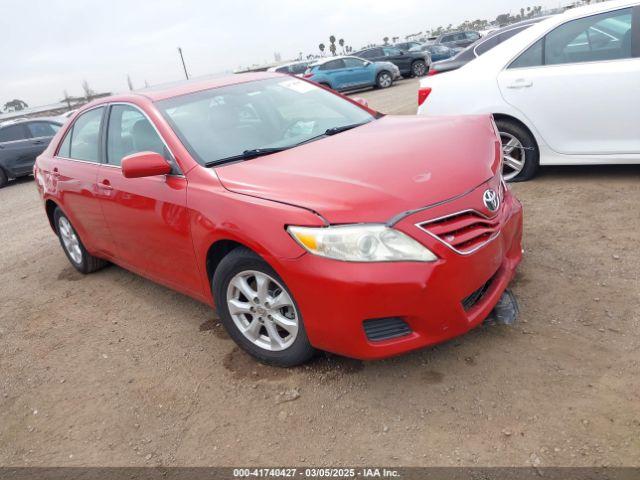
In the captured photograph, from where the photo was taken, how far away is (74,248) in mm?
4996

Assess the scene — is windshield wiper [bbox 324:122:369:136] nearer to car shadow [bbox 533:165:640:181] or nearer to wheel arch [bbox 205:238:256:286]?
wheel arch [bbox 205:238:256:286]

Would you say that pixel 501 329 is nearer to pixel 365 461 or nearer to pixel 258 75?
pixel 365 461

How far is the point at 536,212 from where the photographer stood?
181 inches

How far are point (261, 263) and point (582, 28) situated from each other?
383 cm

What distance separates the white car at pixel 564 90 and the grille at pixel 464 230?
105 inches

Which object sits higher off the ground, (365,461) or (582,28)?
(582,28)

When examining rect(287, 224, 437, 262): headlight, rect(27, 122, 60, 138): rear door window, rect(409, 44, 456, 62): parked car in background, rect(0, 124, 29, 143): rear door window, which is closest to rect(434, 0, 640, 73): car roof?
rect(287, 224, 437, 262): headlight

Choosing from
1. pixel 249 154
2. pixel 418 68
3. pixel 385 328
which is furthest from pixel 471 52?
pixel 418 68

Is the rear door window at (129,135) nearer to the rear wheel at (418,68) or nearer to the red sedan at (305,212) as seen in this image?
the red sedan at (305,212)

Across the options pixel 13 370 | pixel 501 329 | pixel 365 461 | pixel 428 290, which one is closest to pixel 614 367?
pixel 501 329

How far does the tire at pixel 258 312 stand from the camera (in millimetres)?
2723

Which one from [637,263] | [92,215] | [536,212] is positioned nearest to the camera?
[637,263]

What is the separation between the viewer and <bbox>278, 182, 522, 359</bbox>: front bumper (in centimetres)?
235

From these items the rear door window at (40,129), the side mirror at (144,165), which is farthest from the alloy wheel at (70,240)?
the rear door window at (40,129)
